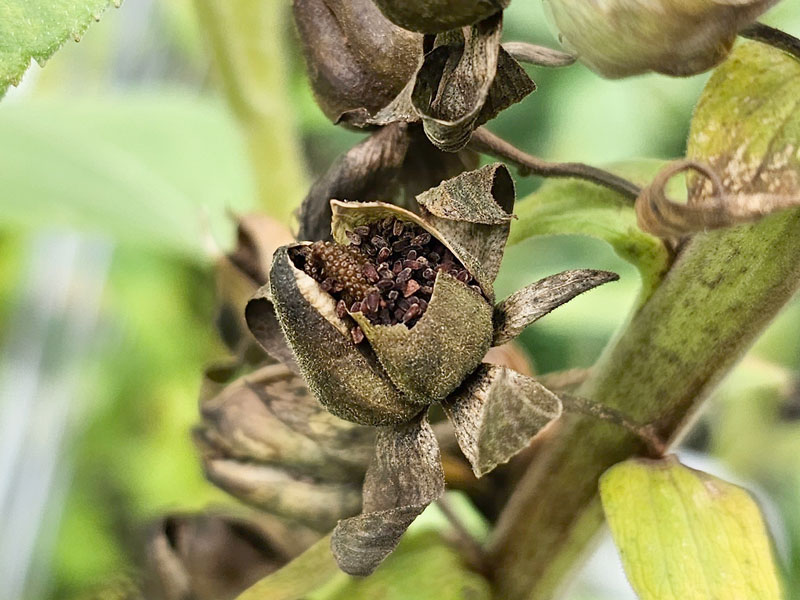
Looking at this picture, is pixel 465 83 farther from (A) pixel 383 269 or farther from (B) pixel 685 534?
(B) pixel 685 534

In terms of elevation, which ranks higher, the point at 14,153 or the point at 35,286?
the point at 14,153

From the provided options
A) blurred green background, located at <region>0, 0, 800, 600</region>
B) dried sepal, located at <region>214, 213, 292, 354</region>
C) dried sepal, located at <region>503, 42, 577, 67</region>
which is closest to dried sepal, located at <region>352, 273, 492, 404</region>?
dried sepal, located at <region>503, 42, 577, 67</region>

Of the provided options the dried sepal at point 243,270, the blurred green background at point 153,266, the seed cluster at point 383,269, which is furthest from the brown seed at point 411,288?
the blurred green background at point 153,266

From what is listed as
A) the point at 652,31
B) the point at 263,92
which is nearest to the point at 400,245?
the point at 652,31

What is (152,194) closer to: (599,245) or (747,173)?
(599,245)

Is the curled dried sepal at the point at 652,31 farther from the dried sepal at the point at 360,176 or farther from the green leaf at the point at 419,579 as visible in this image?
the green leaf at the point at 419,579

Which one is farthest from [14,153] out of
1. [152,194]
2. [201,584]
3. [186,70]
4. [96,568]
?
[186,70]
